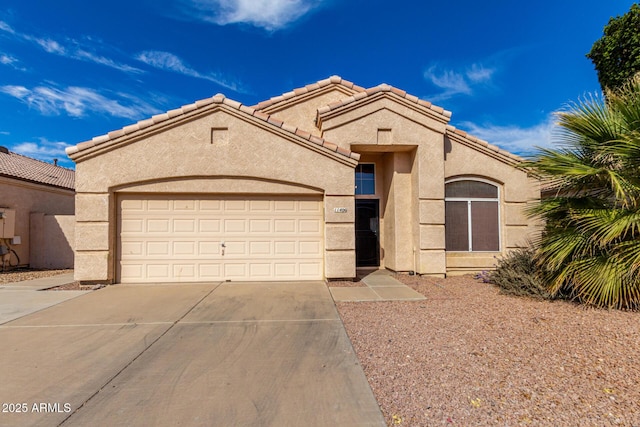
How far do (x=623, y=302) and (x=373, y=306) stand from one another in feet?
13.8

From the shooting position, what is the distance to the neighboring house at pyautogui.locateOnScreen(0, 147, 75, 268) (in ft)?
38.1

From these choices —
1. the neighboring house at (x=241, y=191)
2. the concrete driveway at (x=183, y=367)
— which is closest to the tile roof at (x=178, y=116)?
the neighboring house at (x=241, y=191)

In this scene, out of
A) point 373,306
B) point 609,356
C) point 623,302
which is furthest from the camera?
point 373,306

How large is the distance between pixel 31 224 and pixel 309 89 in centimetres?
1144

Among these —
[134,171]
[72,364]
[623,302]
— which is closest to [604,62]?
[623,302]

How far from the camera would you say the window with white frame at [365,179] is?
11164 millimetres

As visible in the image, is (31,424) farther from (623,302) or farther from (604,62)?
(604,62)

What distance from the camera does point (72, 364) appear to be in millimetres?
3959

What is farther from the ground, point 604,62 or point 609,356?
point 604,62

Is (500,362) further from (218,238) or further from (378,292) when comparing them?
(218,238)

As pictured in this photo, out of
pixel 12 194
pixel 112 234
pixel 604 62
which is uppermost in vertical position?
pixel 604 62

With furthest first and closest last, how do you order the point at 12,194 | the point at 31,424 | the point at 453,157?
the point at 12,194 < the point at 453,157 < the point at 31,424

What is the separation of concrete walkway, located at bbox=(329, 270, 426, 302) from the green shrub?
6.38 feet

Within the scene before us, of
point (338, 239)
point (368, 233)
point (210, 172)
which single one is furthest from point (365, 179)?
point (210, 172)
